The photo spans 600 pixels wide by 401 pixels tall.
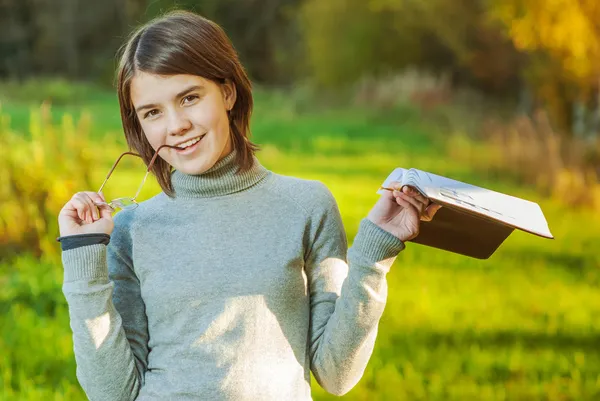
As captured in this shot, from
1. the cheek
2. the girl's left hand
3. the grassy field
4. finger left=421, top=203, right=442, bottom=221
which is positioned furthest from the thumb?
the grassy field

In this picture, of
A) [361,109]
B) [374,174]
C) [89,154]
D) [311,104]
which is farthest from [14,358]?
[311,104]

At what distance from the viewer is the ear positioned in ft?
7.49

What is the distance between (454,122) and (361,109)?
425 centimetres

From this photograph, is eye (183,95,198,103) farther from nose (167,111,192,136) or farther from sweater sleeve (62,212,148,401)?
sweater sleeve (62,212,148,401)

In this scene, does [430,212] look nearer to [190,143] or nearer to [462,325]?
[190,143]

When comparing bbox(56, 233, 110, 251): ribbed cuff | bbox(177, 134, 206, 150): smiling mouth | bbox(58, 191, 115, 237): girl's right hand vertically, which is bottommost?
bbox(56, 233, 110, 251): ribbed cuff

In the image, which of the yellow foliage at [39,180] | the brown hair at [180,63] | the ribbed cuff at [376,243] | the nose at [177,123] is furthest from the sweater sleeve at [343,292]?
the yellow foliage at [39,180]

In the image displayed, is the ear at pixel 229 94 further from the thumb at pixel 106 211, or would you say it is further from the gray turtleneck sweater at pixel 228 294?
the thumb at pixel 106 211

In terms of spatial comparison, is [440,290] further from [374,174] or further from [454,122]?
[454,122]

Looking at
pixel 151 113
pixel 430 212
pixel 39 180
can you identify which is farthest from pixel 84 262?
pixel 39 180

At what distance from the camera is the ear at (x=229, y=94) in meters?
2.28

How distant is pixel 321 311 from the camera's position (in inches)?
88.4

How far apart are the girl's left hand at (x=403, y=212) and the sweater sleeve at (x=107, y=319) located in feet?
2.00

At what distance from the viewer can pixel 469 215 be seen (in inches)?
78.5
